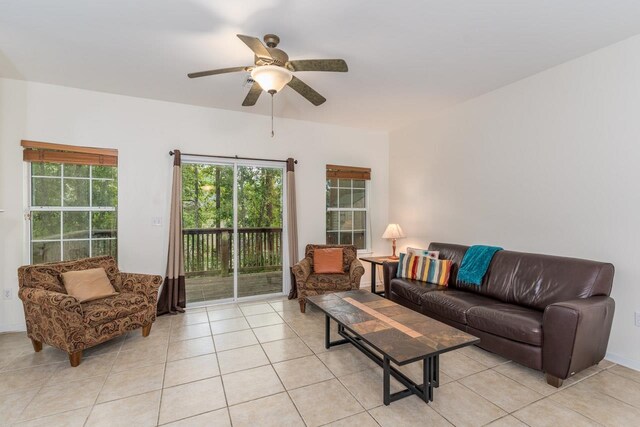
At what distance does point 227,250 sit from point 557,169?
4.12 meters

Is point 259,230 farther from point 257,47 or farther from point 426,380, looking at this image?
point 426,380

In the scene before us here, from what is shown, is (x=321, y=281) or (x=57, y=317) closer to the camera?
(x=57, y=317)

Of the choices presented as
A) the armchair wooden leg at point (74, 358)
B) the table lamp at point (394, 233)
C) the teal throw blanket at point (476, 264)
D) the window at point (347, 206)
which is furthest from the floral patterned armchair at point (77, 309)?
the teal throw blanket at point (476, 264)

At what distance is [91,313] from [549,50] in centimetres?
471

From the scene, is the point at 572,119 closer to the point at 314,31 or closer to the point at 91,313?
the point at 314,31

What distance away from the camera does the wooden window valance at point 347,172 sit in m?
5.00

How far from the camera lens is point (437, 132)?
4383 mm

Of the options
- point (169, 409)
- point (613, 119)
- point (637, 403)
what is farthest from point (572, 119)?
point (169, 409)

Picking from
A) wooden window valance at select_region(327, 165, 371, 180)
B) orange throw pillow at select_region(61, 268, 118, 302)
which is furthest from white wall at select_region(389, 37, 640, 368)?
orange throw pillow at select_region(61, 268, 118, 302)

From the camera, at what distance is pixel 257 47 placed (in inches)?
79.3

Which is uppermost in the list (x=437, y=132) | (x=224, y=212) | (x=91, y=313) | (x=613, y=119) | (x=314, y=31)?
(x=314, y=31)

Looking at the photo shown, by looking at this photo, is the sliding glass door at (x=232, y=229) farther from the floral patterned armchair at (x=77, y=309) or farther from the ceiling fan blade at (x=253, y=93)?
the ceiling fan blade at (x=253, y=93)

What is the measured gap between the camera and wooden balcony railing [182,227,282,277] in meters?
4.30

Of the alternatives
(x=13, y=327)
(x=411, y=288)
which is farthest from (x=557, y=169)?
(x=13, y=327)
